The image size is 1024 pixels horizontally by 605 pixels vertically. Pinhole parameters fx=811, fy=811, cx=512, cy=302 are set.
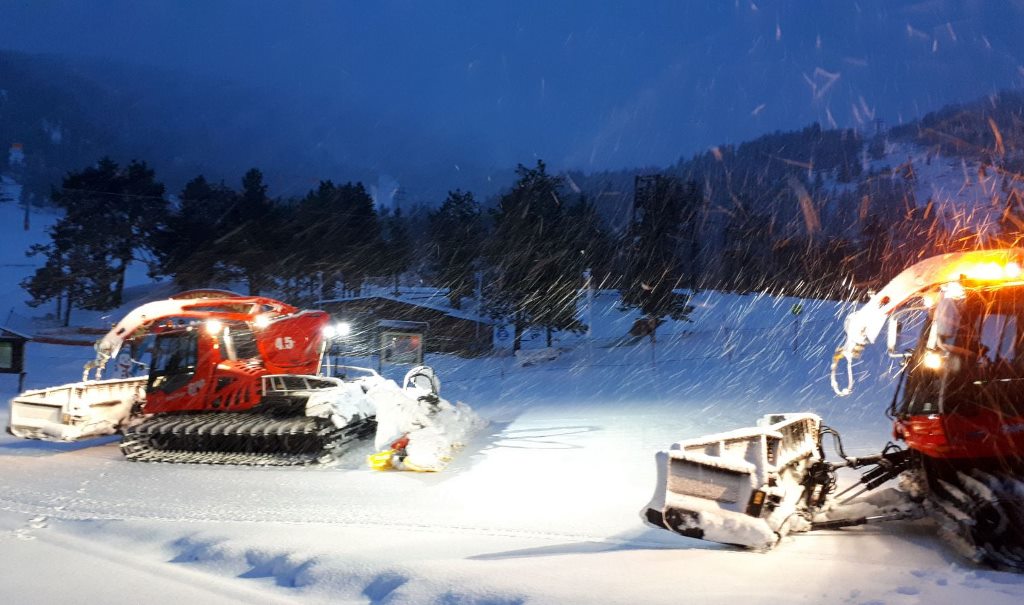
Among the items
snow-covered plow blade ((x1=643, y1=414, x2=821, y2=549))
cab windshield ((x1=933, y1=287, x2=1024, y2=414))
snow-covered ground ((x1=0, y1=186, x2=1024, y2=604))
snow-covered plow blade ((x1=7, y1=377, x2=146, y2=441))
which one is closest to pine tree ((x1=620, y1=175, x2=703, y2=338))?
snow-covered ground ((x1=0, y1=186, x2=1024, y2=604))

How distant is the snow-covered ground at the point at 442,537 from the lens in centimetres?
538

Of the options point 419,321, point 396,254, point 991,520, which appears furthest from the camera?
point 396,254

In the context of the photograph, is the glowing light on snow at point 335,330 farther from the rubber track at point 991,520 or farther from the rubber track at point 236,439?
the rubber track at point 991,520

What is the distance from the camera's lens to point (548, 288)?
35.9m

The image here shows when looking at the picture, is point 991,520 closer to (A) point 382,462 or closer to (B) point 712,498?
(B) point 712,498

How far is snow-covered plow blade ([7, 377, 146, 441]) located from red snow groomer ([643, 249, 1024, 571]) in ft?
32.3

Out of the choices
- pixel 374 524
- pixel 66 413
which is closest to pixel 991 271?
pixel 374 524

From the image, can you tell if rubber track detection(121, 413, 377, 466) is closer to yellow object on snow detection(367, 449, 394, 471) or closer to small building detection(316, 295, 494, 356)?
yellow object on snow detection(367, 449, 394, 471)

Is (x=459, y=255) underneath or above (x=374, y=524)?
above

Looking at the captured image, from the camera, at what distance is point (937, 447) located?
6.40 m

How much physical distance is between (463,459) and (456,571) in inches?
238

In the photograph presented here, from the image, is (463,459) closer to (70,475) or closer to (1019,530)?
(70,475)

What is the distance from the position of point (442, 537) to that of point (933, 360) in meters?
4.36

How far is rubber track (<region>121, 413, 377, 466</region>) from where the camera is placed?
1131 centimetres
